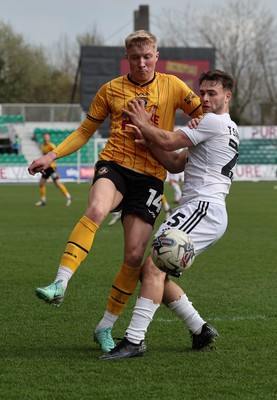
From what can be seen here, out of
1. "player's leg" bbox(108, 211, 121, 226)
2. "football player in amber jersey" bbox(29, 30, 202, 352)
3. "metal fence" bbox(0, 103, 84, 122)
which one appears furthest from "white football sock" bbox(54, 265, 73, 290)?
"metal fence" bbox(0, 103, 84, 122)

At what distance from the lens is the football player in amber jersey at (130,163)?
6059 mm

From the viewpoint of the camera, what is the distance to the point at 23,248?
13102 millimetres

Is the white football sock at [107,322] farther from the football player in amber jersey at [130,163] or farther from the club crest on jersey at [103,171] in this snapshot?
the club crest on jersey at [103,171]

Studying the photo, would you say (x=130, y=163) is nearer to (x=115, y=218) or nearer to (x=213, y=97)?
(x=213, y=97)

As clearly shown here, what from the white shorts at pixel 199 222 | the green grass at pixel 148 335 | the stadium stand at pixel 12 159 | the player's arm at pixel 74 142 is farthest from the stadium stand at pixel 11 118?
the white shorts at pixel 199 222

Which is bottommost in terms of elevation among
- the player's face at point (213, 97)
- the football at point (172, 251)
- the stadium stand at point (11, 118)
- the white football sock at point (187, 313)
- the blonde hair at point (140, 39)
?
the stadium stand at point (11, 118)

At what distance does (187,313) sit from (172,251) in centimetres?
82

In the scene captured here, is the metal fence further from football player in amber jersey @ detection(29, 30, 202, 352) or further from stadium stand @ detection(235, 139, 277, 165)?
football player in amber jersey @ detection(29, 30, 202, 352)

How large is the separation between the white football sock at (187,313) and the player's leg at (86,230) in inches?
30.9

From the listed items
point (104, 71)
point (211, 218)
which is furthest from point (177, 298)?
point (104, 71)

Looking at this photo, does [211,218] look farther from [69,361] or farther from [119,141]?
[69,361]

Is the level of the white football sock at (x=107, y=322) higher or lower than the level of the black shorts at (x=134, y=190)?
lower

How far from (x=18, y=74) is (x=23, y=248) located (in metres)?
57.5

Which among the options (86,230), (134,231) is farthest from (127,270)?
(86,230)
